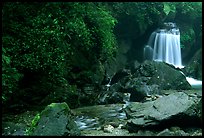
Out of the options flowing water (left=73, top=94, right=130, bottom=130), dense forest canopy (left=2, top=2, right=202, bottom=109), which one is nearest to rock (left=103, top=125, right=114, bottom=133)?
flowing water (left=73, top=94, right=130, bottom=130)

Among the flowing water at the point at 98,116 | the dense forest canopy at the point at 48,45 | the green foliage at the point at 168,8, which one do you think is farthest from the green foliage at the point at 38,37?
the green foliage at the point at 168,8

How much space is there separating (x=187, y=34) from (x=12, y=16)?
18891mm

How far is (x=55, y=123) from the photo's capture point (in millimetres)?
7738

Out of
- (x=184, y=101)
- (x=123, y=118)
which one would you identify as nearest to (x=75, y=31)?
(x=123, y=118)

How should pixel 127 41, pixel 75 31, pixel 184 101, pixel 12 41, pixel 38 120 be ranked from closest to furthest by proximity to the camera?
1. pixel 38 120
2. pixel 184 101
3. pixel 12 41
4. pixel 75 31
5. pixel 127 41

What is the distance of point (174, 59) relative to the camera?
26.0 metres

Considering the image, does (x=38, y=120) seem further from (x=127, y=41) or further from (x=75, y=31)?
(x=127, y=41)

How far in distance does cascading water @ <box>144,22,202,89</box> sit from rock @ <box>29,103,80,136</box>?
1812 centimetres

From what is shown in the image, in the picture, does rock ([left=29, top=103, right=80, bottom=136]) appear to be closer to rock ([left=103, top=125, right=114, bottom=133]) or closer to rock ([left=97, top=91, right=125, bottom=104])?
rock ([left=103, top=125, right=114, bottom=133])

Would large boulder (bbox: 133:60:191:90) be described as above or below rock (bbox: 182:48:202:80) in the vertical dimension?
above

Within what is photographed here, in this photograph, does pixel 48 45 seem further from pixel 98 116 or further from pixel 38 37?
pixel 98 116

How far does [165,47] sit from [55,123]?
18.8 m

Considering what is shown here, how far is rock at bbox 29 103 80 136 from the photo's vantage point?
7.57m

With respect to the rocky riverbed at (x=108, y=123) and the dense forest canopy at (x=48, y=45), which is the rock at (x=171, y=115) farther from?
the dense forest canopy at (x=48, y=45)
